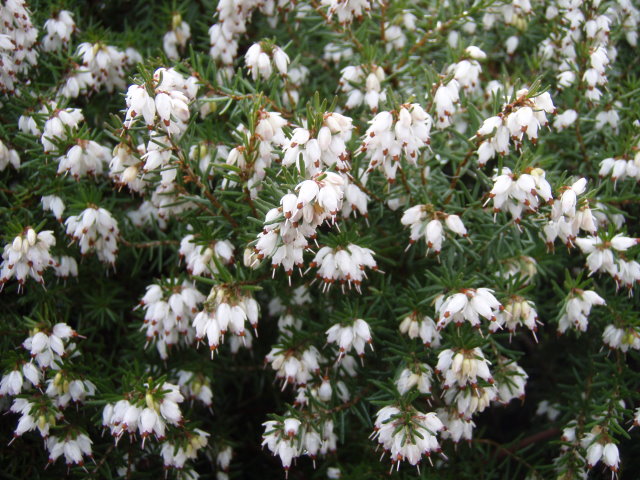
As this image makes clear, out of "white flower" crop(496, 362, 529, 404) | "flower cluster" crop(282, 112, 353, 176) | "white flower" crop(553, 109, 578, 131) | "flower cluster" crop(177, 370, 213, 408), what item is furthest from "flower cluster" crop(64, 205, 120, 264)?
"white flower" crop(553, 109, 578, 131)

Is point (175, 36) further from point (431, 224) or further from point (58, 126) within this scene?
point (431, 224)

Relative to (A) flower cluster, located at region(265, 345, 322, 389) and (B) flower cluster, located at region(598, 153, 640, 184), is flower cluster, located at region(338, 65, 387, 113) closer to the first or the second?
(B) flower cluster, located at region(598, 153, 640, 184)

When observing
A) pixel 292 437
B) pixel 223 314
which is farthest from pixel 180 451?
pixel 223 314

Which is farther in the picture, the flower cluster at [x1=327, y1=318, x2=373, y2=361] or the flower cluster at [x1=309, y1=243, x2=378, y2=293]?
the flower cluster at [x1=327, y1=318, x2=373, y2=361]

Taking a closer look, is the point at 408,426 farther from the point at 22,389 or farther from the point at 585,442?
the point at 22,389

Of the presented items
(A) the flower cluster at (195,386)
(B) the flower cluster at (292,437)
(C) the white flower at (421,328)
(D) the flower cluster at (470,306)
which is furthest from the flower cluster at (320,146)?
(A) the flower cluster at (195,386)

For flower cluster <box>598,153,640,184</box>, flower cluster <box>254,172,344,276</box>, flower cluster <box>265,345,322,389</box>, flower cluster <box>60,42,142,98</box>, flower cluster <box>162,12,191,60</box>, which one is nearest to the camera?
flower cluster <box>254,172,344,276</box>

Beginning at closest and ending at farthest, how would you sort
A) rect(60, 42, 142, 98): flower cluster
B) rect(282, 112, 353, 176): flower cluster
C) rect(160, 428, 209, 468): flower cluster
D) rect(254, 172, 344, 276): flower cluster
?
rect(254, 172, 344, 276): flower cluster < rect(282, 112, 353, 176): flower cluster < rect(160, 428, 209, 468): flower cluster < rect(60, 42, 142, 98): flower cluster

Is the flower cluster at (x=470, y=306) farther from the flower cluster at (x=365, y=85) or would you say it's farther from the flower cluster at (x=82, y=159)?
the flower cluster at (x=82, y=159)
